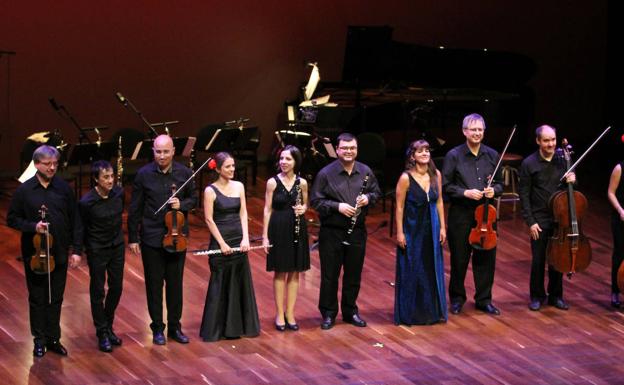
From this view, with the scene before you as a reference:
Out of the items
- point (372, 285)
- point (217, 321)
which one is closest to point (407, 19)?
point (372, 285)

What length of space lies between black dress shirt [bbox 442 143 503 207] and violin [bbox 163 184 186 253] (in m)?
1.92

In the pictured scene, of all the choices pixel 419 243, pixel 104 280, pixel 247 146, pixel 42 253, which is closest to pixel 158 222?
pixel 104 280

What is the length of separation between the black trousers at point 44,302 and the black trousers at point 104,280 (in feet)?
0.58

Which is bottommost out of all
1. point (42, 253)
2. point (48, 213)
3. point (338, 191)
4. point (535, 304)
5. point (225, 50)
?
point (535, 304)

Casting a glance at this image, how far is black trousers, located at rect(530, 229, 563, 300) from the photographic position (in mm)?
7779

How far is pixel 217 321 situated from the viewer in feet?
23.1

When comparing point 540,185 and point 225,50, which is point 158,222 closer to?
point 540,185

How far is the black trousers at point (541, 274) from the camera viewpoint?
25.5 feet

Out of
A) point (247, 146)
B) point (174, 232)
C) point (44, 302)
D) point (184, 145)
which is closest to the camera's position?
point (44, 302)

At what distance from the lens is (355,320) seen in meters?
7.44

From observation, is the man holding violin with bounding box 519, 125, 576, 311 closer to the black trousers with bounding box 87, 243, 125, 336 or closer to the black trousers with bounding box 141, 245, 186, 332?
the black trousers with bounding box 141, 245, 186, 332

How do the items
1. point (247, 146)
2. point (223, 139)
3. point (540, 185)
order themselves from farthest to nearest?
point (247, 146) → point (223, 139) → point (540, 185)

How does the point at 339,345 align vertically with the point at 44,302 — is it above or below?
below

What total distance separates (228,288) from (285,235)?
504mm
